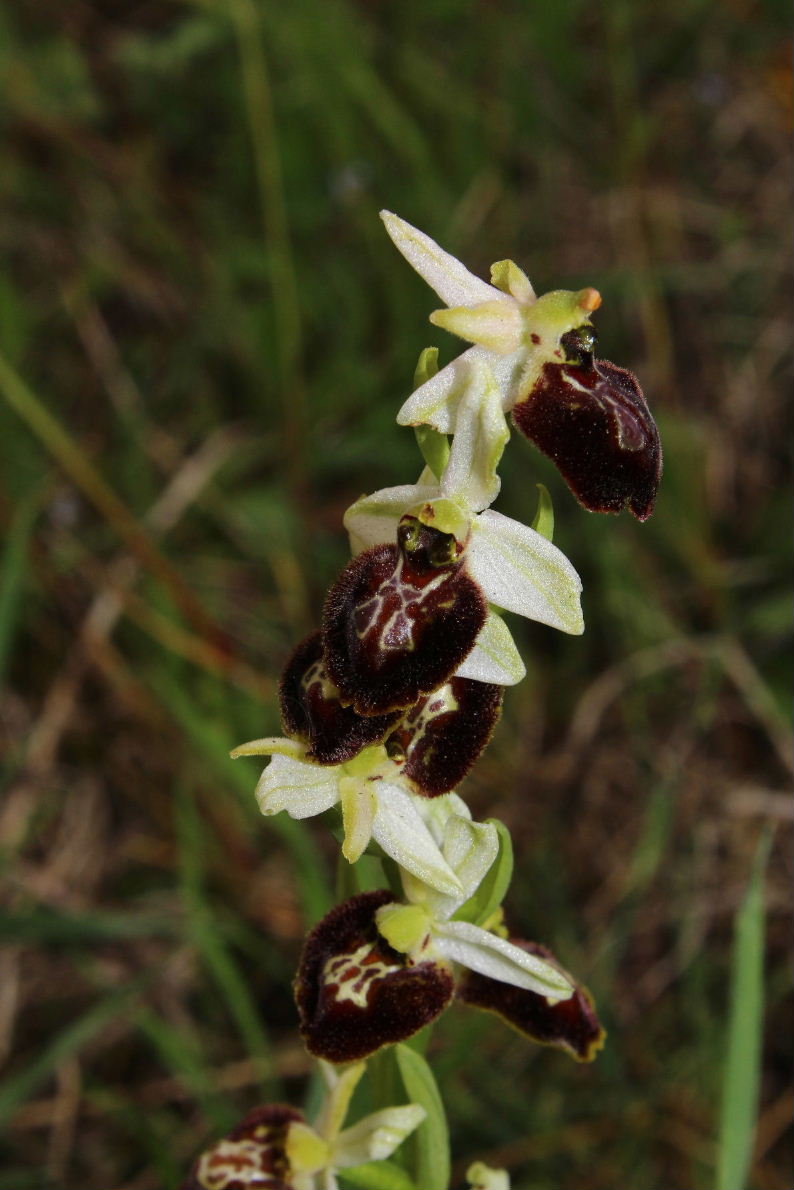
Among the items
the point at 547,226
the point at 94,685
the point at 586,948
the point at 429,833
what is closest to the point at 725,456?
the point at 547,226

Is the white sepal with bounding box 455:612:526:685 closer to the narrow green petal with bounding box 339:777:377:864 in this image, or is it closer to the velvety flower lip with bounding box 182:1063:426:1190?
the narrow green petal with bounding box 339:777:377:864

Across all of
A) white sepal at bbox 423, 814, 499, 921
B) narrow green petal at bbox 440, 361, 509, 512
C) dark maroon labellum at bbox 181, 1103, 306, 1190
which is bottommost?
dark maroon labellum at bbox 181, 1103, 306, 1190

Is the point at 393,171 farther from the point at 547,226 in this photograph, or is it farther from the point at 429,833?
the point at 429,833

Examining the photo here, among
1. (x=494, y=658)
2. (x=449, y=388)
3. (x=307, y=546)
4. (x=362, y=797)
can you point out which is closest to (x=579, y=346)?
(x=449, y=388)

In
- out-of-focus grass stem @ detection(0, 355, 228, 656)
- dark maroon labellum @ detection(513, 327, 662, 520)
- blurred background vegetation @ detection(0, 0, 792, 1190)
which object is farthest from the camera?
blurred background vegetation @ detection(0, 0, 792, 1190)

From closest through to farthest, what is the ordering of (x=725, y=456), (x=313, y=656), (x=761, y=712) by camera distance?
(x=313, y=656), (x=761, y=712), (x=725, y=456)

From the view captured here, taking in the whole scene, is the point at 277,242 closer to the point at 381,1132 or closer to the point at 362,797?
the point at 362,797

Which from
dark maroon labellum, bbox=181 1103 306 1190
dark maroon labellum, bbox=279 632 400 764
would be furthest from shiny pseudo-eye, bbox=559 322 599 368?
dark maroon labellum, bbox=181 1103 306 1190

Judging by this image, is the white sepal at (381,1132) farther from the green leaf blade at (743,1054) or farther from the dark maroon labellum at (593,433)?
the dark maroon labellum at (593,433)
